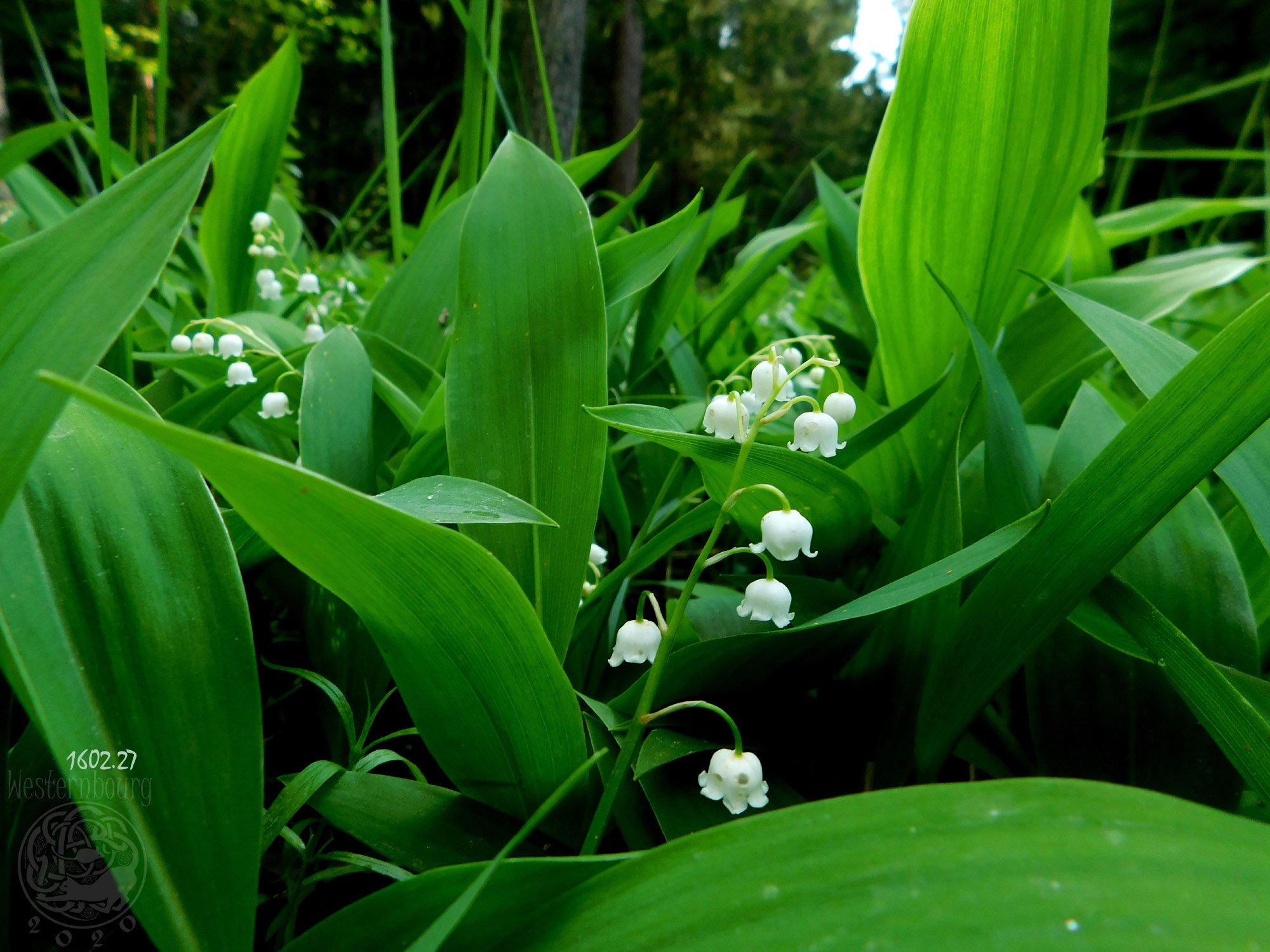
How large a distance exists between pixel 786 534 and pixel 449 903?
1.03ft

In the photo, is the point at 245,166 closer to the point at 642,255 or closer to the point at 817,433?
the point at 642,255

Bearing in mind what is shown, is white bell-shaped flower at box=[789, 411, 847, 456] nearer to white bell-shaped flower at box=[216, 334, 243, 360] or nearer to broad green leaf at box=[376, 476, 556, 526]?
broad green leaf at box=[376, 476, 556, 526]

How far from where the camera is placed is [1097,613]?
2.06ft

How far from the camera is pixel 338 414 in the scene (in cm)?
77

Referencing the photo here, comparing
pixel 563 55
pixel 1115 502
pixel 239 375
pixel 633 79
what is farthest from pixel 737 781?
pixel 633 79

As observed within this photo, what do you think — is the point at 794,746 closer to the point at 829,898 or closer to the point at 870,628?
the point at 870,628

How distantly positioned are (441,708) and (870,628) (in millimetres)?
347

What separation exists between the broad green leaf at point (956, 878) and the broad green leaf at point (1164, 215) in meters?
1.75

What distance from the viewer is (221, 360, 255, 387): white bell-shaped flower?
0.90 meters

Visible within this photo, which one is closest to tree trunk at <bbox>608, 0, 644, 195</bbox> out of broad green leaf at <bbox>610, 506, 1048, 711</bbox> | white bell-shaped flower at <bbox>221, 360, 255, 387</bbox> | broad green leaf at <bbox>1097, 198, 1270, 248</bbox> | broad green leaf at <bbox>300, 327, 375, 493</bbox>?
broad green leaf at <bbox>1097, 198, 1270, 248</bbox>

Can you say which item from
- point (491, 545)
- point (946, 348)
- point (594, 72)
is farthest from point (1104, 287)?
point (594, 72)

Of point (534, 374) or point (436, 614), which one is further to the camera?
point (534, 374)

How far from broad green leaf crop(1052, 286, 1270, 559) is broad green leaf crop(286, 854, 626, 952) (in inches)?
22.7

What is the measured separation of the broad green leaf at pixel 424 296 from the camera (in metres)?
1.17
